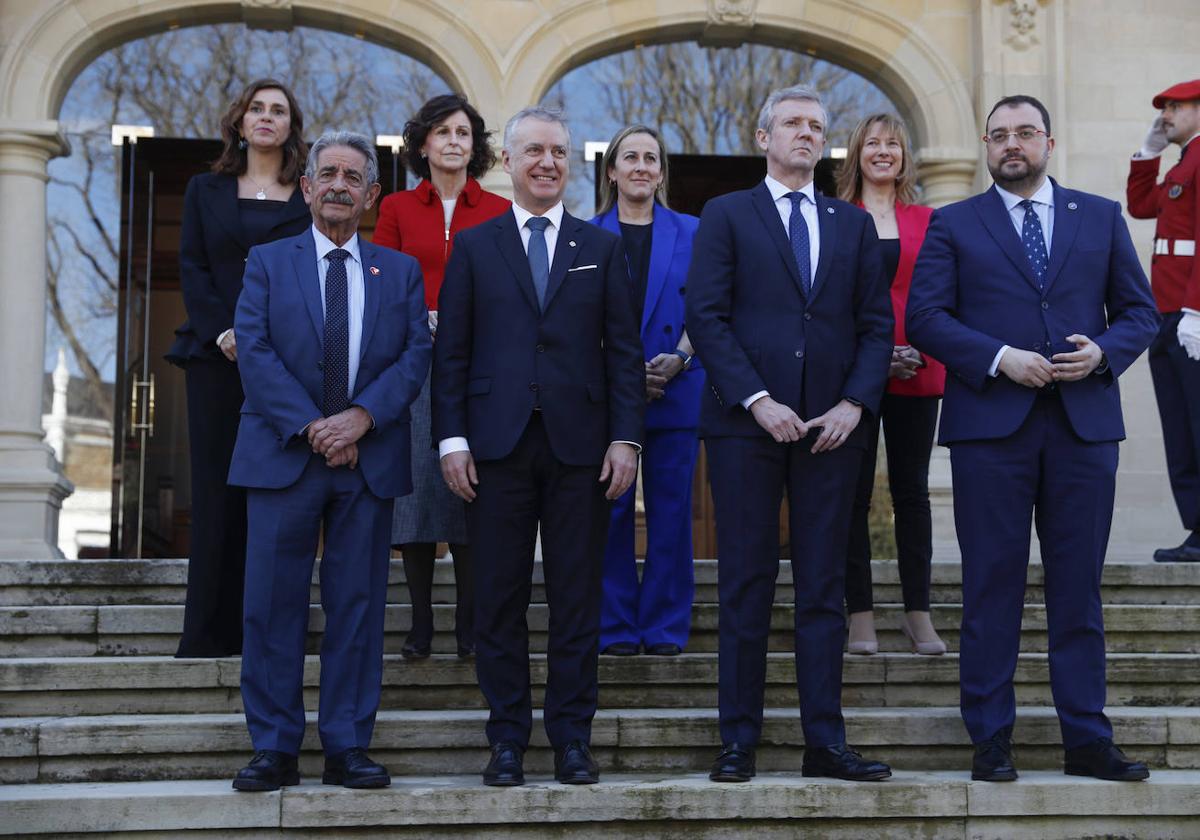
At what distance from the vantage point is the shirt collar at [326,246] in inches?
180

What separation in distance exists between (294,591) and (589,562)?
83 centimetres

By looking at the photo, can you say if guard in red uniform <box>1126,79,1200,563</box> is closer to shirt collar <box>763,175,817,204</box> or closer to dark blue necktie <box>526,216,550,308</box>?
shirt collar <box>763,175,817,204</box>

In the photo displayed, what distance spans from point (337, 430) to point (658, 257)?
5.07ft

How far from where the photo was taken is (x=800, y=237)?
4.64 m

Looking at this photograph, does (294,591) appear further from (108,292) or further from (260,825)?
(108,292)

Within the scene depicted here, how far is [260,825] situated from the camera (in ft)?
13.6

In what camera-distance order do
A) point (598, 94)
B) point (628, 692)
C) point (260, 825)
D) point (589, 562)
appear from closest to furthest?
1. point (260, 825)
2. point (589, 562)
3. point (628, 692)
4. point (598, 94)

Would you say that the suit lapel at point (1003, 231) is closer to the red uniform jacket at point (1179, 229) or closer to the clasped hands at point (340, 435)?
the clasped hands at point (340, 435)

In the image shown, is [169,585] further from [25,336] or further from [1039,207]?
[1039,207]

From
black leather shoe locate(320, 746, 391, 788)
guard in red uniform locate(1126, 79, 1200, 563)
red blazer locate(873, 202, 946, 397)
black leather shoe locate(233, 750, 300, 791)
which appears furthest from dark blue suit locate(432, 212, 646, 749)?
guard in red uniform locate(1126, 79, 1200, 563)

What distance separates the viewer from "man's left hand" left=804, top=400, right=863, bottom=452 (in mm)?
4422

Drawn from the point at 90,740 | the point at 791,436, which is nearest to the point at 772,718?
the point at 791,436

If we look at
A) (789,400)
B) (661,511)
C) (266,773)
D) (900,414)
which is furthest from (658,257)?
(266,773)

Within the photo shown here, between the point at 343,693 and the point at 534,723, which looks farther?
the point at 534,723
